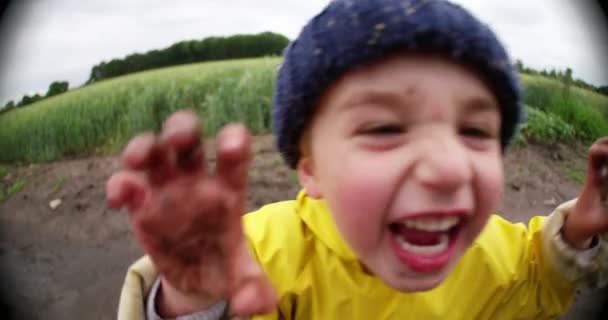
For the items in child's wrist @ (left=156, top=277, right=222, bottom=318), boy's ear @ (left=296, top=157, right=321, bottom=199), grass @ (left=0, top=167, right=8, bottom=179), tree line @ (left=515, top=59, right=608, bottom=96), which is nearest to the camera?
child's wrist @ (left=156, top=277, right=222, bottom=318)

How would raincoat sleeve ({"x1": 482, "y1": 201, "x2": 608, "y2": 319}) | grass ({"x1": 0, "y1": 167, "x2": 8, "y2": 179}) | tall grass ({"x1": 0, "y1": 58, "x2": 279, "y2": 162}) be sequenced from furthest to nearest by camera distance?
grass ({"x1": 0, "y1": 167, "x2": 8, "y2": 179})
tall grass ({"x1": 0, "y1": 58, "x2": 279, "y2": 162})
raincoat sleeve ({"x1": 482, "y1": 201, "x2": 608, "y2": 319})

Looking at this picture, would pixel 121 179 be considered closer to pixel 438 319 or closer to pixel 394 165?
pixel 394 165

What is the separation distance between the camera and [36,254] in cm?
210

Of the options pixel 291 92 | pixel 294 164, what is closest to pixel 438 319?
pixel 294 164

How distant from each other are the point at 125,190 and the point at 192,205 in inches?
3.3

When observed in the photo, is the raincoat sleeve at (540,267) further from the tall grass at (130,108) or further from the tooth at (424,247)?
the tall grass at (130,108)

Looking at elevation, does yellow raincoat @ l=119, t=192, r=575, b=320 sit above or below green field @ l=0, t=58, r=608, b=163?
below

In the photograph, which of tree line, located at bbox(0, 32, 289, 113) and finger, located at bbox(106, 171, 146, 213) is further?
tree line, located at bbox(0, 32, 289, 113)

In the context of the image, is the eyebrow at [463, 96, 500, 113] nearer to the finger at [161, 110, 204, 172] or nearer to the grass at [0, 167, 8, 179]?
the finger at [161, 110, 204, 172]

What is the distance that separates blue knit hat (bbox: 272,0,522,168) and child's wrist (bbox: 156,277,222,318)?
365 millimetres

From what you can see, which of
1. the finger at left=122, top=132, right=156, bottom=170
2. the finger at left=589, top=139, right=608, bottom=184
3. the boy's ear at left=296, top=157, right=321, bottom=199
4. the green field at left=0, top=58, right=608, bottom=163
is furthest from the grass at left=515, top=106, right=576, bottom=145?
the finger at left=122, top=132, right=156, bottom=170

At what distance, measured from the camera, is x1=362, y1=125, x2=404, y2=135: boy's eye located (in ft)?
2.38

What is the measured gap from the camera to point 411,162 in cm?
70

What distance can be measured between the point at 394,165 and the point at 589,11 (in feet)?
2.48
